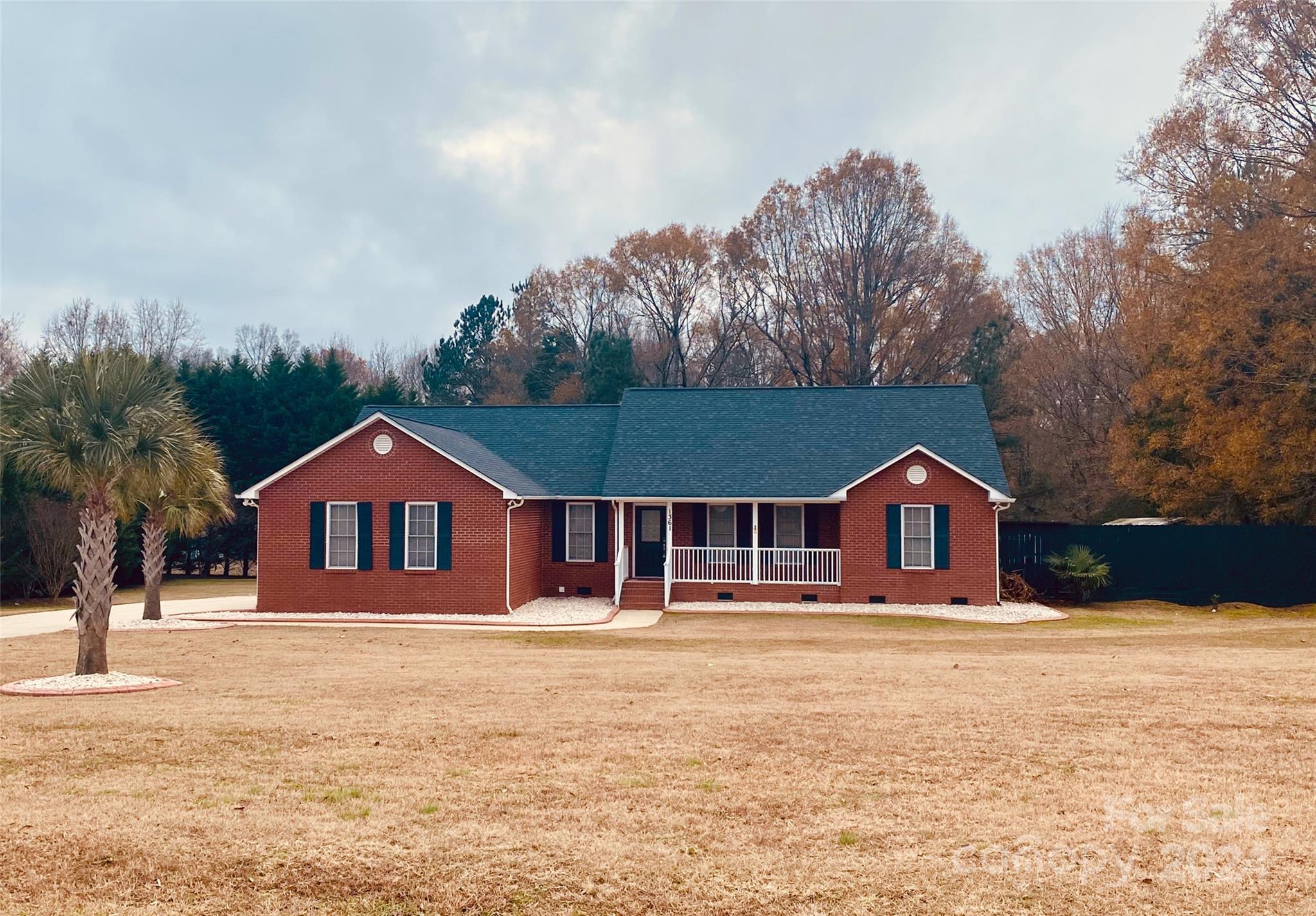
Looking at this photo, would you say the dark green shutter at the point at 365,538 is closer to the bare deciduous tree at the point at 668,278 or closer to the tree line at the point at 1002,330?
the tree line at the point at 1002,330

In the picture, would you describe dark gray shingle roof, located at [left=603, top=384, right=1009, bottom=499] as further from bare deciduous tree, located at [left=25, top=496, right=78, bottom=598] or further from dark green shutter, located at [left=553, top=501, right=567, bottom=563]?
bare deciduous tree, located at [left=25, top=496, right=78, bottom=598]

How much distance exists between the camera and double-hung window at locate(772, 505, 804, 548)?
26.9 metres

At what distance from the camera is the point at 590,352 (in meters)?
48.8

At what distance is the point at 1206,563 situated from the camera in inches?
1050

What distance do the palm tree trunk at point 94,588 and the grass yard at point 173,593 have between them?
1110cm

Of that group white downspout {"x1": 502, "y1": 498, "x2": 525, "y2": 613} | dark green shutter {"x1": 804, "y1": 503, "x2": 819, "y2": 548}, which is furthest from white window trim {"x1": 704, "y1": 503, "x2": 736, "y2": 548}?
white downspout {"x1": 502, "y1": 498, "x2": 525, "y2": 613}

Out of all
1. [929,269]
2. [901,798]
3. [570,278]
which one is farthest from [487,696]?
[570,278]

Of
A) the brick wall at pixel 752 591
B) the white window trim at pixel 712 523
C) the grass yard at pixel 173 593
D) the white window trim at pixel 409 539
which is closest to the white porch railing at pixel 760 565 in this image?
the brick wall at pixel 752 591

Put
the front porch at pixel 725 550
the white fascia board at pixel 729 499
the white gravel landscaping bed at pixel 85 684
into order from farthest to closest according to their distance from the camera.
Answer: the front porch at pixel 725 550, the white fascia board at pixel 729 499, the white gravel landscaping bed at pixel 85 684

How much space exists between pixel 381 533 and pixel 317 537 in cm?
156

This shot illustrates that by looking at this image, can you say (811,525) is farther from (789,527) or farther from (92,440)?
(92,440)

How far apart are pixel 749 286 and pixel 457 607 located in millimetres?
30022

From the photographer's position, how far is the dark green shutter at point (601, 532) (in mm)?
26891

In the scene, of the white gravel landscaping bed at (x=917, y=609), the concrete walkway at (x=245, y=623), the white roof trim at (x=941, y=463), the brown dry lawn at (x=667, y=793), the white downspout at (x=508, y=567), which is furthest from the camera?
the white roof trim at (x=941, y=463)
